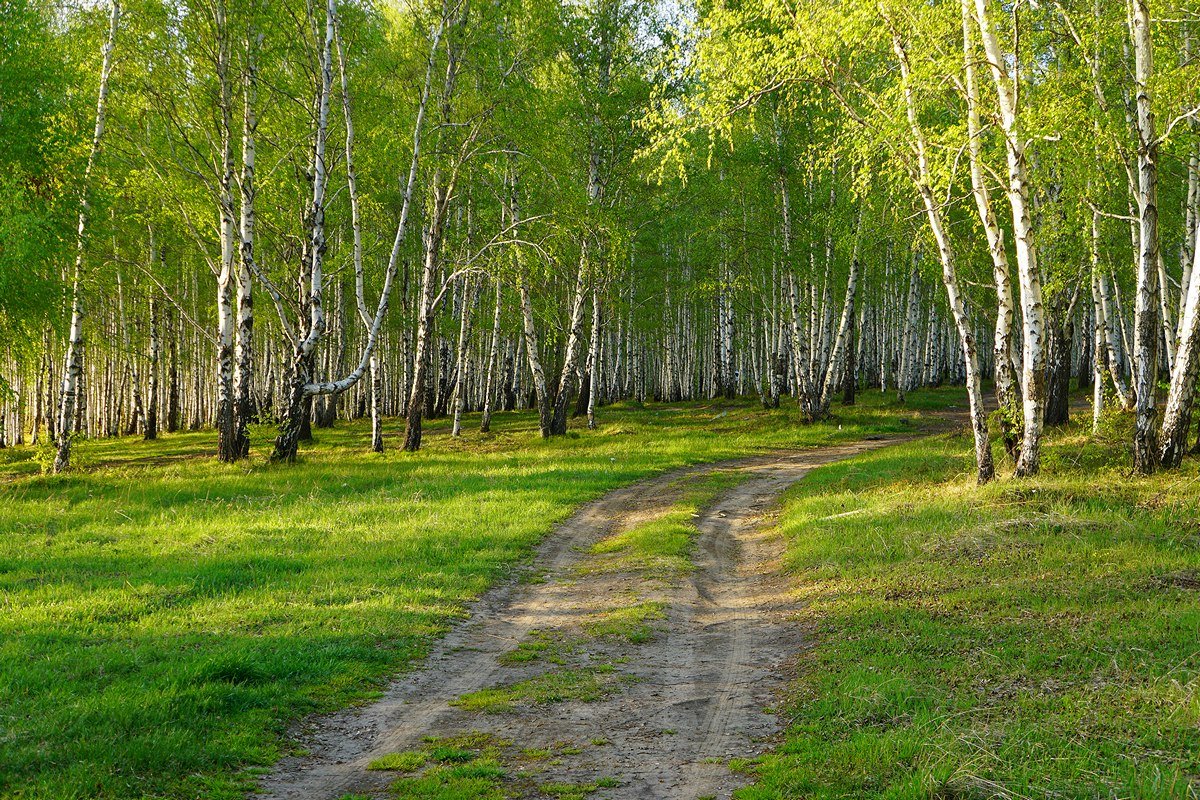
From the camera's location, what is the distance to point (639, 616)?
1003cm

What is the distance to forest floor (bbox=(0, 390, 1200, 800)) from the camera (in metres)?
5.76

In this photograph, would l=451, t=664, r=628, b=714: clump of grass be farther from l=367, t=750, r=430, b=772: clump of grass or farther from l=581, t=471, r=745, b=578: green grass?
l=581, t=471, r=745, b=578: green grass

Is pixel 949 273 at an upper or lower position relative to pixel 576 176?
lower

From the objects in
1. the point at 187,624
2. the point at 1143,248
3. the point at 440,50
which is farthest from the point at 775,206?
the point at 187,624

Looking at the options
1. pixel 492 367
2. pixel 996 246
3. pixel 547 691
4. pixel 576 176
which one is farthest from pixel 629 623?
pixel 492 367

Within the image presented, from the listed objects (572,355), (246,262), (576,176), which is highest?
(576,176)

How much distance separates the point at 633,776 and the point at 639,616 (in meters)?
4.14

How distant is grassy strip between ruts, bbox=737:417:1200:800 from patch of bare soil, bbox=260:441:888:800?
0.47m

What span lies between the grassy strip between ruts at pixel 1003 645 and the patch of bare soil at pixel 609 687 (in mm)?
474

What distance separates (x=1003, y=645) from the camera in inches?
306

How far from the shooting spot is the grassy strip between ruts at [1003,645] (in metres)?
5.35

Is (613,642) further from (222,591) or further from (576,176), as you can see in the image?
(576,176)

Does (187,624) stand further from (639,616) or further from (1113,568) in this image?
(1113,568)

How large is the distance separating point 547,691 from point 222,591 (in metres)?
5.12
